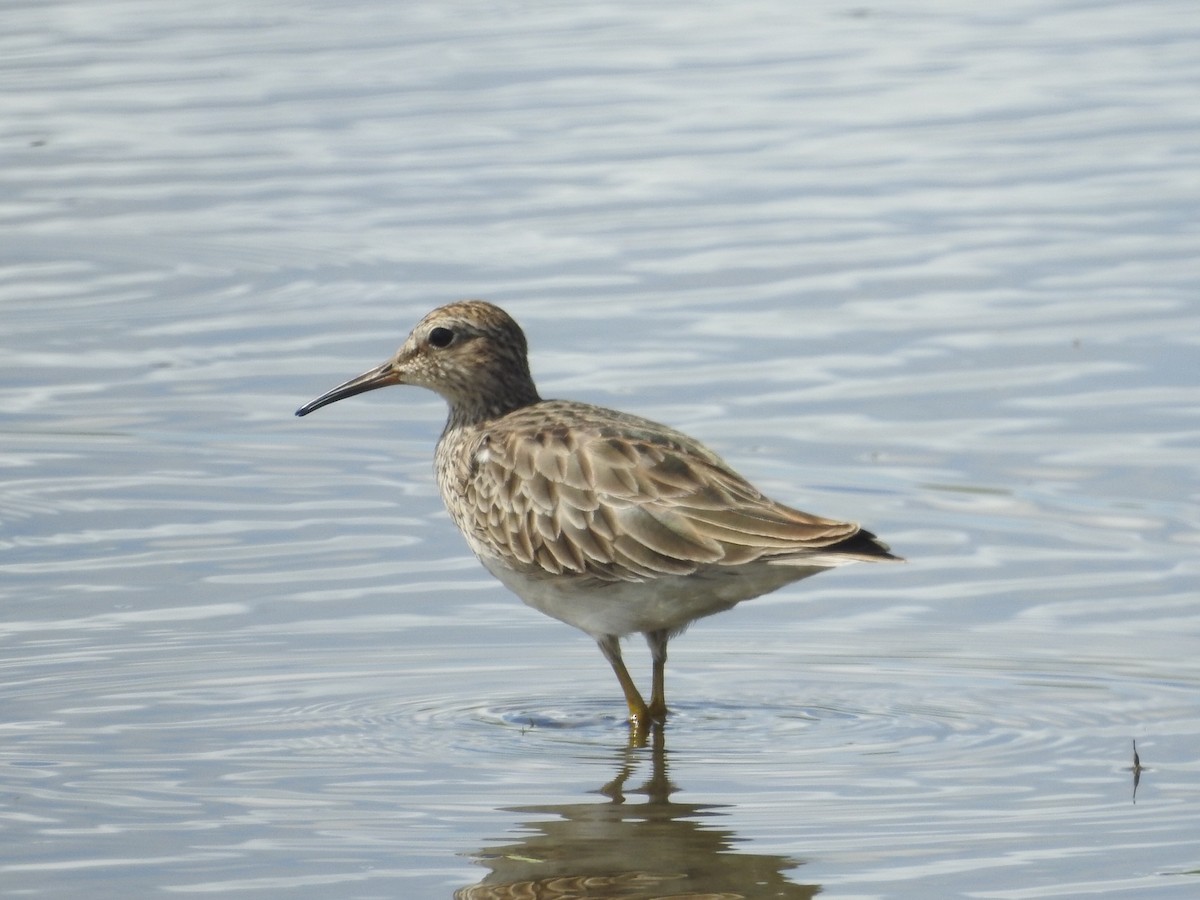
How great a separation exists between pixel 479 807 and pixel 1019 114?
12.5 metres

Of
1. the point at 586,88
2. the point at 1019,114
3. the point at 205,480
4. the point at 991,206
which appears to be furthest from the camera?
the point at 586,88

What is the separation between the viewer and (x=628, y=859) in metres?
8.06

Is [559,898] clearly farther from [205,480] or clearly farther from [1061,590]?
[205,480]

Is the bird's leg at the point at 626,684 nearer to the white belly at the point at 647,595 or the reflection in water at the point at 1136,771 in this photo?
the white belly at the point at 647,595

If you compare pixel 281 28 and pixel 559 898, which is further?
pixel 281 28

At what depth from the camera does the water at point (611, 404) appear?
8.36 meters

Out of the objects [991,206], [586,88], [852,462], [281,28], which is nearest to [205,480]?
[852,462]

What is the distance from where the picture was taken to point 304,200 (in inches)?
712

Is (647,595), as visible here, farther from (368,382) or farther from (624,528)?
(368,382)

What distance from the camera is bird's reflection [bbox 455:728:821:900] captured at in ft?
25.4

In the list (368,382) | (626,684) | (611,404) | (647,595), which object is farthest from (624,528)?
(611,404)

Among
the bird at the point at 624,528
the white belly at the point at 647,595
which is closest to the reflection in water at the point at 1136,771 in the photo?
the bird at the point at 624,528

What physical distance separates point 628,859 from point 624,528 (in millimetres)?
1720

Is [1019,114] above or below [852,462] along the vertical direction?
above
